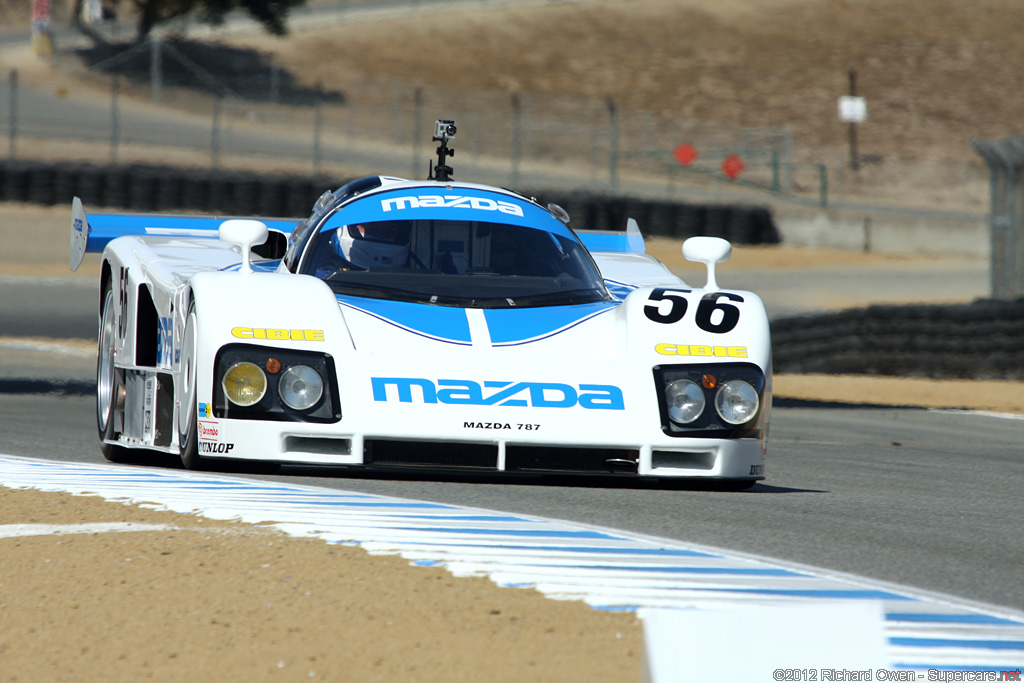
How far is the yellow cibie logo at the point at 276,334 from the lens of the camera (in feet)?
15.9

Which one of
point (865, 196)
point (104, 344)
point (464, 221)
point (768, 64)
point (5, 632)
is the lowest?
point (5, 632)

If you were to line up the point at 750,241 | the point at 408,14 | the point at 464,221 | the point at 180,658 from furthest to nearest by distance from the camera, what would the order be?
the point at 408,14 → the point at 750,241 → the point at 464,221 → the point at 180,658

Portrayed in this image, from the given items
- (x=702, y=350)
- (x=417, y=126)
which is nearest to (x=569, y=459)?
(x=702, y=350)

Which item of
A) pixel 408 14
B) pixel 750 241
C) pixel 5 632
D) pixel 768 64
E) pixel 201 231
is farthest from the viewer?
pixel 408 14

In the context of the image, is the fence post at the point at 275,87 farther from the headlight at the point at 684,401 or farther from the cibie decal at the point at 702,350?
the headlight at the point at 684,401

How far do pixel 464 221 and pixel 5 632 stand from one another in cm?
335

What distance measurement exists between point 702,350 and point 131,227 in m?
3.86

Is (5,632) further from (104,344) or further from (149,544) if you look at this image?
(104,344)

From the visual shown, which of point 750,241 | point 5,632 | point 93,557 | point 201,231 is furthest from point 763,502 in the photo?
point 750,241

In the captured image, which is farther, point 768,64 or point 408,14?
point 408,14

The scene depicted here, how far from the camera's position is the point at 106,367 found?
6.89 meters

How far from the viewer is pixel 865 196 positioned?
3956 cm

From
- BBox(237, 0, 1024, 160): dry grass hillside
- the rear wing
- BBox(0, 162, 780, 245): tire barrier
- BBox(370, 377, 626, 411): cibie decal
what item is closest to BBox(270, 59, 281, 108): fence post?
BBox(237, 0, 1024, 160): dry grass hillside

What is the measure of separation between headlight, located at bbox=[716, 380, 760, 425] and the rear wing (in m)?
3.14
